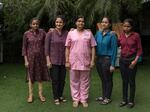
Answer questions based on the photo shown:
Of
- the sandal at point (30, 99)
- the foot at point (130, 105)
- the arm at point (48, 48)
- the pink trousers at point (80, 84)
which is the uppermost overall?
the arm at point (48, 48)

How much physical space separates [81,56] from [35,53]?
83 cm

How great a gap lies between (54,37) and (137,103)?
1819 mm

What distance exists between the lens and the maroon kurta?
6605 mm

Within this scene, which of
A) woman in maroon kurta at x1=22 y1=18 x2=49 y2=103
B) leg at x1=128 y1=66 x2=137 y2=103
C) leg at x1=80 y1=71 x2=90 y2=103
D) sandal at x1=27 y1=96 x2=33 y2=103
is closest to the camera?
leg at x1=128 y1=66 x2=137 y2=103

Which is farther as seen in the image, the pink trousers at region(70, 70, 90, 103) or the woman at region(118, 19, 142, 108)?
the pink trousers at region(70, 70, 90, 103)

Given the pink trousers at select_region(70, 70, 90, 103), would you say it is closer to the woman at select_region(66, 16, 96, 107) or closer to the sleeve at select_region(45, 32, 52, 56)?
the woman at select_region(66, 16, 96, 107)

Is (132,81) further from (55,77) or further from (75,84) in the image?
(55,77)

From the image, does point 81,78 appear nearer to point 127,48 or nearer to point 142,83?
point 127,48

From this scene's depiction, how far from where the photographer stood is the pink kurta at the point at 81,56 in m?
6.34

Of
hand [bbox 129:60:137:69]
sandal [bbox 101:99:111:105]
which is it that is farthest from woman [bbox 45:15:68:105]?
hand [bbox 129:60:137:69]

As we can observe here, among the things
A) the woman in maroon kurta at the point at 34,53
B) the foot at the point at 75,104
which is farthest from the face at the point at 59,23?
the foot at the point at 75,104

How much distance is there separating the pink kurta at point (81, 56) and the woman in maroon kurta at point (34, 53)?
0.55m

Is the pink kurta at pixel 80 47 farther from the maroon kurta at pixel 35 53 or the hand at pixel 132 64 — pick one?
the hand at pixel 132 64

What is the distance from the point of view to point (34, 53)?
262 inches
